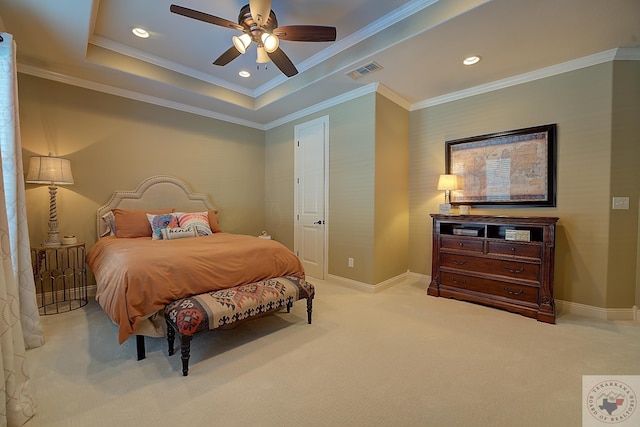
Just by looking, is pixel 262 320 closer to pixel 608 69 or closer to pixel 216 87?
pixel 216 87

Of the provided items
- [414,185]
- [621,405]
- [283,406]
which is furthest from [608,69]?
[283,406]

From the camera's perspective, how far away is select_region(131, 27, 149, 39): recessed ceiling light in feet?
8.88

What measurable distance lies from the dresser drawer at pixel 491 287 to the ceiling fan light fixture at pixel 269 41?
306 cm

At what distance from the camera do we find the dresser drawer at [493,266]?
2.75m

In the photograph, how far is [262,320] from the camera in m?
2.64

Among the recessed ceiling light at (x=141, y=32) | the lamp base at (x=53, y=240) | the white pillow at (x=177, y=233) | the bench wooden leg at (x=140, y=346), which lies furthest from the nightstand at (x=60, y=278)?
the recessed ceiling light at (x=141, y=32)

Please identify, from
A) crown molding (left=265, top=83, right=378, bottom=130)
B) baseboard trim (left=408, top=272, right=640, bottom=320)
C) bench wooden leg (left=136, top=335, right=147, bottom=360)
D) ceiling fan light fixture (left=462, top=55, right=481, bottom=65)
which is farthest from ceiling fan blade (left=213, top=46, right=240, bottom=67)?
baseboard trim (left=408, top=272, right=640, bottom=320)

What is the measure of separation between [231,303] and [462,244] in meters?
2.64

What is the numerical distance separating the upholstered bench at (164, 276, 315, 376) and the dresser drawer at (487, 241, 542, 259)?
2.08 meters

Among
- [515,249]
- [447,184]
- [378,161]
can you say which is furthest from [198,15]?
[515,249]

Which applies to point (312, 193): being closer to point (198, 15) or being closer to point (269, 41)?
point (269, 41)

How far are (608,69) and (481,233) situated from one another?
1.97m

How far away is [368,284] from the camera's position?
11.5ft

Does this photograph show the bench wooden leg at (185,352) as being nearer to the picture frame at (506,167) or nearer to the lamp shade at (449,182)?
the lamp shade at (449,182)
